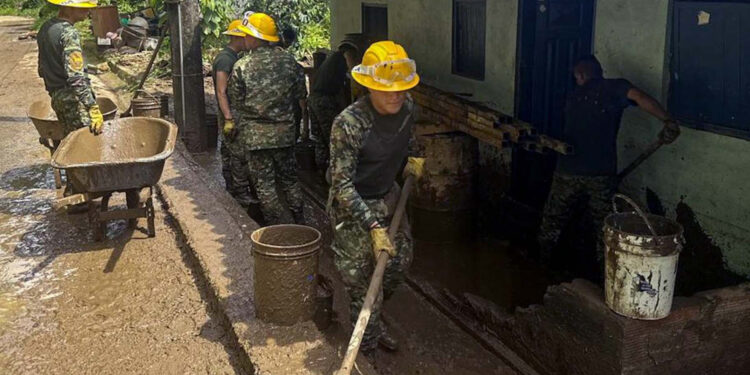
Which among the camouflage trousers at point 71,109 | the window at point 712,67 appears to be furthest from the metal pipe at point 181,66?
the window at point 712,67

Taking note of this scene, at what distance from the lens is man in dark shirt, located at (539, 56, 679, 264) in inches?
245

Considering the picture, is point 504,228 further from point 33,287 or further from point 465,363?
point 33,287

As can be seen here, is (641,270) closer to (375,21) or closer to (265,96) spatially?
(265,96)

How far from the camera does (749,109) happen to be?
5383 mm

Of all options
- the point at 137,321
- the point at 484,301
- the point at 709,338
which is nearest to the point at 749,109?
the point at 709,338

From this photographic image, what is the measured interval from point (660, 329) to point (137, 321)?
12.0 feet

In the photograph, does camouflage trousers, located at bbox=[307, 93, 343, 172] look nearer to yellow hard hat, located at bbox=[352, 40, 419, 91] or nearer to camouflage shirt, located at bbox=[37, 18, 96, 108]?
camouflage shirt, located at bbox=[37, 18, 96, 108]

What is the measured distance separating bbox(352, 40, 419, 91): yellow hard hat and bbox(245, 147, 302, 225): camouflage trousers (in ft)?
9.14

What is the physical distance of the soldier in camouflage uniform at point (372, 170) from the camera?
14.5 feet

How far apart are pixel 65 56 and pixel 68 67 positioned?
0.35ft

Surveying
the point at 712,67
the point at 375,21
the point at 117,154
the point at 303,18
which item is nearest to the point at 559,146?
the point at 712,67

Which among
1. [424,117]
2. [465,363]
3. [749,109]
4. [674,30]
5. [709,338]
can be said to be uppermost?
[674,30]

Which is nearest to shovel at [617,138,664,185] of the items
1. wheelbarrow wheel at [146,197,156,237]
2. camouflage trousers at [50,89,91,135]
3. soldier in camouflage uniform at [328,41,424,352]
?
soldier in camouflage uniform at [328,41,424,352]

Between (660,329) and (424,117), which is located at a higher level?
(424,117)
